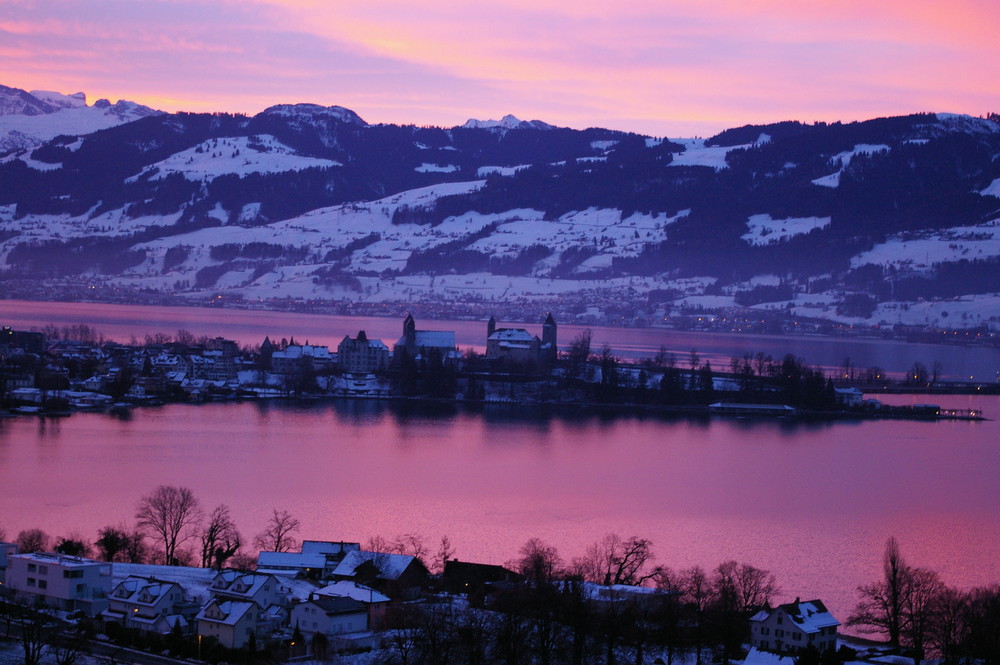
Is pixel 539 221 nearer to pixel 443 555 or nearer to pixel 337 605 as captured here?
pixel 443 555

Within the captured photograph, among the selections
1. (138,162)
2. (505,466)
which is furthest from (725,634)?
(138,162)

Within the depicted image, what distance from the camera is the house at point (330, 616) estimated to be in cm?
692

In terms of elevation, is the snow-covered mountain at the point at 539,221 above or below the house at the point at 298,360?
above

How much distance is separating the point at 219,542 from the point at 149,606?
2.00 meters

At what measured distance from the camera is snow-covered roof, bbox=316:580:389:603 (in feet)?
23.7

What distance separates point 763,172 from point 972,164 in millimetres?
8348

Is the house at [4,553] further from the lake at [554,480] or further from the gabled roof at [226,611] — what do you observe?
the lake at [554,480]

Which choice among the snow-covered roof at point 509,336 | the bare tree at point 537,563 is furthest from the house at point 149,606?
the snow-covered roof at point 509,336

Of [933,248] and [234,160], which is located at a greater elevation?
[234,160]

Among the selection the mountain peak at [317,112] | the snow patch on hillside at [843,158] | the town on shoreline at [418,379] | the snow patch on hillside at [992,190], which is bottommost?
A: the town on shoreline at [418,379]

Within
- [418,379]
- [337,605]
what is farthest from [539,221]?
[337,605]

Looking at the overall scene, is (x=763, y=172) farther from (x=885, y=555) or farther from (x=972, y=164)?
(x=885, y=555)

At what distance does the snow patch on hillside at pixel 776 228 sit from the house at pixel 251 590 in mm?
48433

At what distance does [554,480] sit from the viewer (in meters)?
12.5
